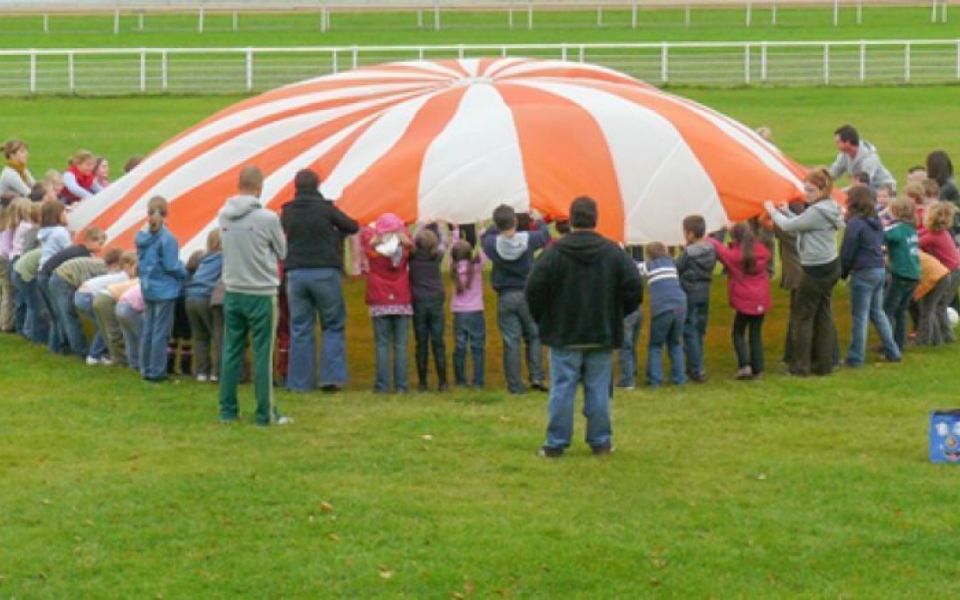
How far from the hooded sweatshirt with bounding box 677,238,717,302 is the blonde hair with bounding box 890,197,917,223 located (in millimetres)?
1765

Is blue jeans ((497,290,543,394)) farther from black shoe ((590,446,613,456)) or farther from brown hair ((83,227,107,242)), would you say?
brown hair ((83,227,107,242))

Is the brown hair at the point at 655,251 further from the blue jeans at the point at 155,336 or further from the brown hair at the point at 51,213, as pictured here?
the brown hair at the point at 51,213

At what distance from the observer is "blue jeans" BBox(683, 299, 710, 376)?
14.4 meters

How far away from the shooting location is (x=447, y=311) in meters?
16.9

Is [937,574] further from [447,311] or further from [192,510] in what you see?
[447,311]

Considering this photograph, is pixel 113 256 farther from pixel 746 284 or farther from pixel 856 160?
pixel 856 160

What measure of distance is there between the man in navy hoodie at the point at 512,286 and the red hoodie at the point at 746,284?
1.38 metres

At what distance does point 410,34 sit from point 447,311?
1620 inches

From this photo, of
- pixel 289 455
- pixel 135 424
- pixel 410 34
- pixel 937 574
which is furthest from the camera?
pixel 410 34

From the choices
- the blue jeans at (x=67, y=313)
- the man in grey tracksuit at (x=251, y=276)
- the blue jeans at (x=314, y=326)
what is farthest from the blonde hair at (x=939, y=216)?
the blue jeans at (x=67, y=313)

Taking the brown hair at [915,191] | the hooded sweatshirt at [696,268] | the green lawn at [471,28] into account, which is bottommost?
the hooded sweatshirt at [696,268]

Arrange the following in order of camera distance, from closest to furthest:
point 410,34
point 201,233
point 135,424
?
point 135,424 < point 201,233 < point 410,34

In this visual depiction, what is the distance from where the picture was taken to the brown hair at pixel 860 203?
47.7 ft

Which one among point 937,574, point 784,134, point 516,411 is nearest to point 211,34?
point 784,134
